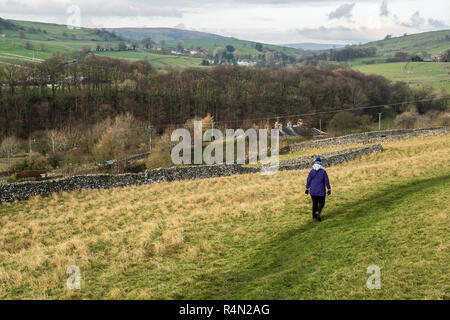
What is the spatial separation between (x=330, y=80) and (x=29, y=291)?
135 m

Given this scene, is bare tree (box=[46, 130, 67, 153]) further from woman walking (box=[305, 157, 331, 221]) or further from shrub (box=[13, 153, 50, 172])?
woman walking (box=[305, 157, 331, 221])

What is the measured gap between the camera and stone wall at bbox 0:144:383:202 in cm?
2470

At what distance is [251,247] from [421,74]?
18901 cm

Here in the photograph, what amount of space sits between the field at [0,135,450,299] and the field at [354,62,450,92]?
142 meters

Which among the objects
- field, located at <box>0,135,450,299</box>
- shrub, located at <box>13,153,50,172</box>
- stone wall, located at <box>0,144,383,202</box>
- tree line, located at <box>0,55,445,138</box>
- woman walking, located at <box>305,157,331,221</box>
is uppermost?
tree line, located at <box>0,55,445,138</box>

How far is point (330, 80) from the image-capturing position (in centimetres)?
13288

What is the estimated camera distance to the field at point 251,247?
323 inches

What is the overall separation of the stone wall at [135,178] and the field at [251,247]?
5855 mm

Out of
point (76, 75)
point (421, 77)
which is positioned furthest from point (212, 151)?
point (421, 77)

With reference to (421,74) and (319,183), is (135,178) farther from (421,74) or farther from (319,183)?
(421,74)

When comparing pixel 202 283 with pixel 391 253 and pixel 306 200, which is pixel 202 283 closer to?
pixel 391 253

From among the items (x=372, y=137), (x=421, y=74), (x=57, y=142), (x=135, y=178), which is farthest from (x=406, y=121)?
(x=421, y=74)

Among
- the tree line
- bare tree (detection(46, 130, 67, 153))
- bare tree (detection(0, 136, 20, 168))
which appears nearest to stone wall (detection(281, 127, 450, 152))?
bare tree (detection(46, 130, 67, 153))

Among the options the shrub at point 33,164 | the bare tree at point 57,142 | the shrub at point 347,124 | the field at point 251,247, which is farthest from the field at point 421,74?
the field at point 251,247
